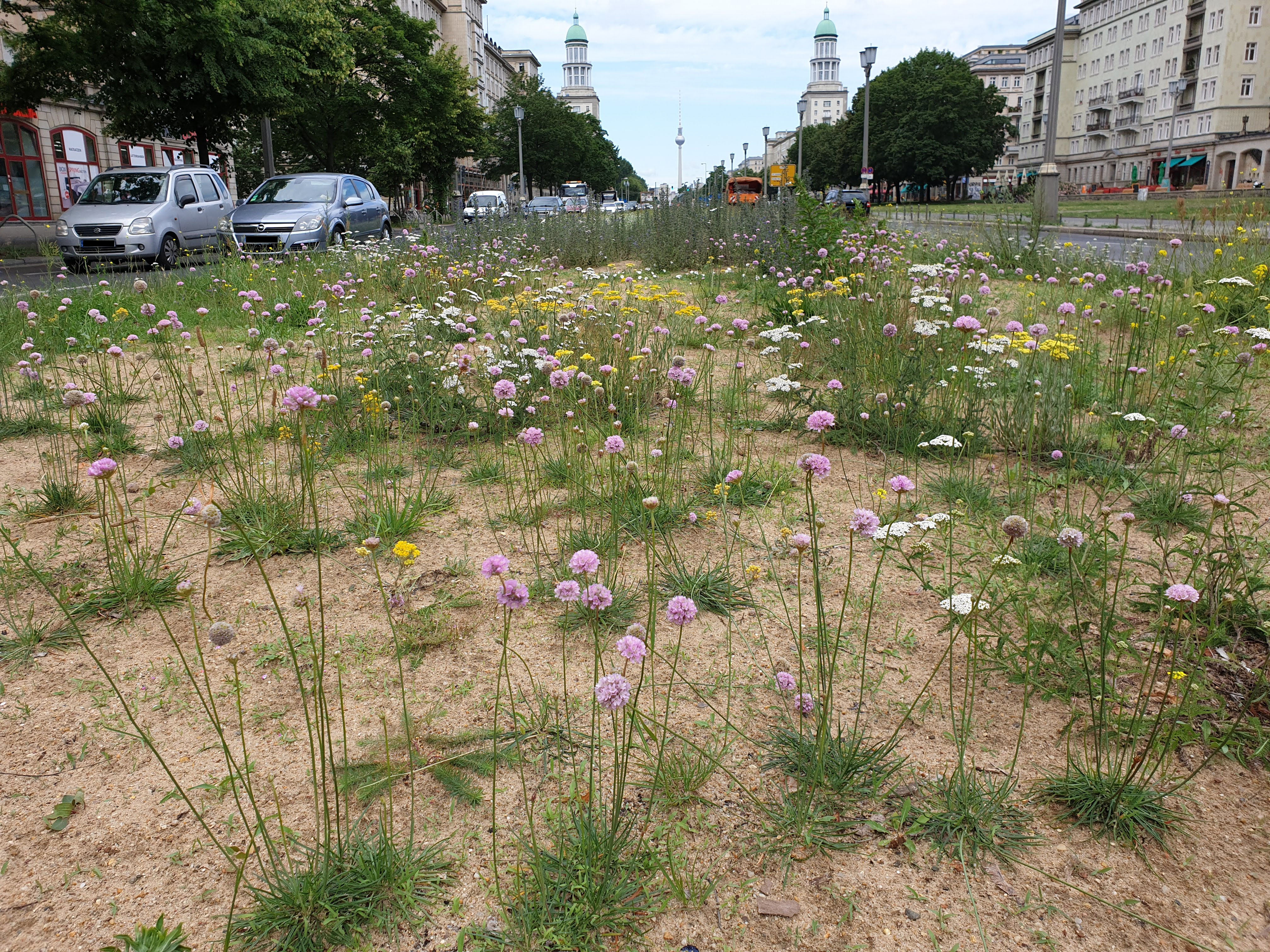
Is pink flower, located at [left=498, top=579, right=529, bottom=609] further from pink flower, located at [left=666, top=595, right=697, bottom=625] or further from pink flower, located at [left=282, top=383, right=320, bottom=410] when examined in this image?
pink flower, located at [left=282, top=383, right=320, bottom=410]

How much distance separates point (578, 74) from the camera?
179m

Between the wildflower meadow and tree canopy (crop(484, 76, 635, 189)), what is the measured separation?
199 ft

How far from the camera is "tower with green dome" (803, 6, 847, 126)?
174125 millimetres

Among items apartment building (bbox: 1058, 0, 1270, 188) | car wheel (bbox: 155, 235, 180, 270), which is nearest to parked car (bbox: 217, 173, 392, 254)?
car wheel (bbox: 155, 235, 180, 270)

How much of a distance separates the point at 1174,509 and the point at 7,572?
4708mm

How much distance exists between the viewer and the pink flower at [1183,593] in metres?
1.86

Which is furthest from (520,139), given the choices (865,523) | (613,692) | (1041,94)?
(1041,94)

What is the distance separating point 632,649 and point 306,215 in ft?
43.9

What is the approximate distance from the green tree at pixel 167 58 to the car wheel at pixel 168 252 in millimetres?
6423

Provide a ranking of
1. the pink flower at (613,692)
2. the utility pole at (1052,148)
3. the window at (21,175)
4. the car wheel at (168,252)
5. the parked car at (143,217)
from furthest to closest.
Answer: the window at (21,175)
the utility pole at (1052,148)
the car wheel at (168,252)
the parked car at (143,217)
the pink flower at (613,692)

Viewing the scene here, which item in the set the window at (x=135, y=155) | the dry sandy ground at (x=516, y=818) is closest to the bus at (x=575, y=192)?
the window at (x=135, y=155)

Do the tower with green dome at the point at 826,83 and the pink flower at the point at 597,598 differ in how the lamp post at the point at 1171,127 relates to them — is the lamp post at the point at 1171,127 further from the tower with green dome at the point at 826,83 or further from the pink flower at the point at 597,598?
the tower with green dome at the point at 826,83

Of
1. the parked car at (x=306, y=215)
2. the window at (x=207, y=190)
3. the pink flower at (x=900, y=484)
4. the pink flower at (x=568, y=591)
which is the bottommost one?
the pink flower at (x=568, y=591)

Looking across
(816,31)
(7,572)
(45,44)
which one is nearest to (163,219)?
(45,44)
